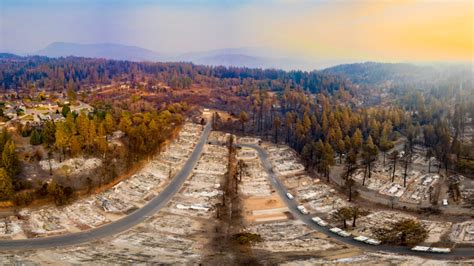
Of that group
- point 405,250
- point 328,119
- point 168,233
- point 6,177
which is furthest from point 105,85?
point 405,250

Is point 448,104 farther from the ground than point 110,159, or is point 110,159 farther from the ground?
point 448,104

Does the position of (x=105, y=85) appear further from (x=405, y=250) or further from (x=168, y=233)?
(x=405, y=250)

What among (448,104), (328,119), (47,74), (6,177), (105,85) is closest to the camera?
(6,177)

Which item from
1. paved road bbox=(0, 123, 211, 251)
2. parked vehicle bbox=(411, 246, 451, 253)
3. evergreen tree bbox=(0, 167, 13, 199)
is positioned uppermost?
evergreen tree bbox=(0, 167, 13, 199)

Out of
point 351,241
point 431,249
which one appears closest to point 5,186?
point 351,241

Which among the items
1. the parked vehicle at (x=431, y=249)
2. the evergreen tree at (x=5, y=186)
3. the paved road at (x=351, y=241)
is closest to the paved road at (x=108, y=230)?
the evergreen tree at (x=5, y=186)

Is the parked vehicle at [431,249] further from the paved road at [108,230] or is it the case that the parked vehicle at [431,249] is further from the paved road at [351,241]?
the paved road at [108,230]

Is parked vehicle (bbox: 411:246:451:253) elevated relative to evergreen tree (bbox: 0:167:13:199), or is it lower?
lower

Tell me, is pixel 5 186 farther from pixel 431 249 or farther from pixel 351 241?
pixel 431 249

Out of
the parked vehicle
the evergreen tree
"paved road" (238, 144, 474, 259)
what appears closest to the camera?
"paved road" (238, 144, 474, 259)

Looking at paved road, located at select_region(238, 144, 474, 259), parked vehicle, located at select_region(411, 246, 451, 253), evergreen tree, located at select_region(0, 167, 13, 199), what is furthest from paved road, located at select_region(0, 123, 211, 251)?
parked vehicle, located at select_region(411, 246, 451, 253)

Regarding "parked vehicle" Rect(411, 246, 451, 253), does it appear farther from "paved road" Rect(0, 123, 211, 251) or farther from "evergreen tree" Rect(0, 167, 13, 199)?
"evergreen tree" Rect(0, 167, 13, 199)
